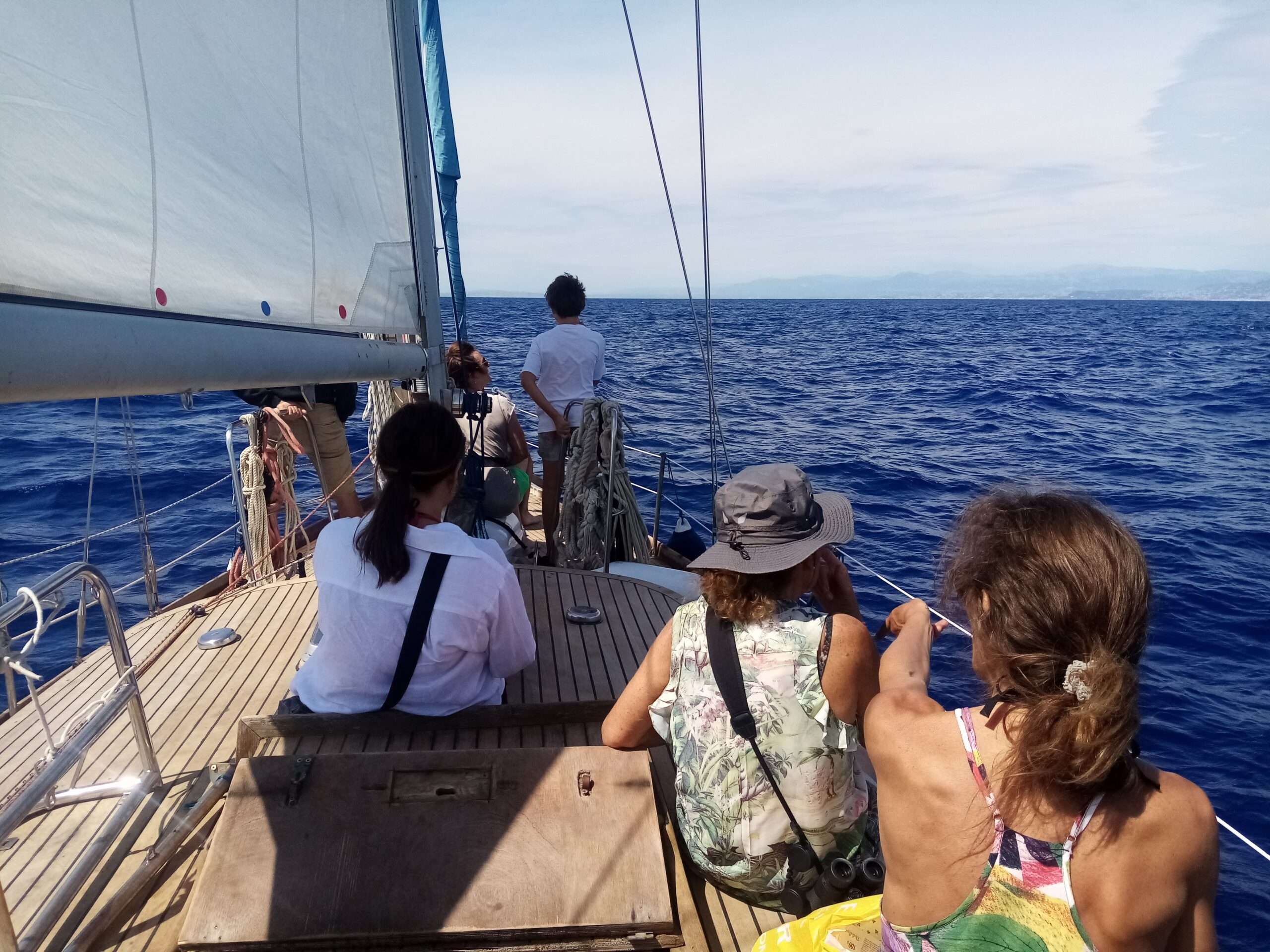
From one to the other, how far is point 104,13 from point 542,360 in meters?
3.40

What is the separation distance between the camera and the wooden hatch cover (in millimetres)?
1671

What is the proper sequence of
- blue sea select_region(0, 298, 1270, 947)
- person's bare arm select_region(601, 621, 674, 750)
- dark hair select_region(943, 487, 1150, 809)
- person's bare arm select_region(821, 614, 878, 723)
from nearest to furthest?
dark hair select_region(943, 487, 1150, 809) < person's bare arm select_region(821, 614, 878, 723) < person's bare arm select_region(601, 621, 674, 750) < blue sea select_region(0, 298, 1270, 947)

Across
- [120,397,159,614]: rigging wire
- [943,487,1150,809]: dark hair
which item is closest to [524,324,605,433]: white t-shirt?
[120,397,159,614]: rigging wire

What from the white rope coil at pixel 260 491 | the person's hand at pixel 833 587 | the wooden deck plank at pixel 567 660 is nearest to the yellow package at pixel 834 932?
the person's hand at pixel 833 587

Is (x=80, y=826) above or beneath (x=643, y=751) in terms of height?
beneath

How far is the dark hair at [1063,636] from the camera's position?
3.58 feet

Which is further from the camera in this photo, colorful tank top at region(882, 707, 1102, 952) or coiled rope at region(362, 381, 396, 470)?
coiled rope at region(362, 381, 396, 470)

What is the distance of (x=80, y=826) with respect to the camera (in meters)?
2.12

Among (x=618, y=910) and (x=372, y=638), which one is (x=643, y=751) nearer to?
(x=618, y=910)

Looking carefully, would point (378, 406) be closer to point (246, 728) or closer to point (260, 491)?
point (260, 491)

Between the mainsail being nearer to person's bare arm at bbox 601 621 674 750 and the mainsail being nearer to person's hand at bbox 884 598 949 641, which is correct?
person's bare arm at bbox 601 621 674 750

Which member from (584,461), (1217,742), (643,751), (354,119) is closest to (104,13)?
(354,119)

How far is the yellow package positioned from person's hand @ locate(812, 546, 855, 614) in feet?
2.02

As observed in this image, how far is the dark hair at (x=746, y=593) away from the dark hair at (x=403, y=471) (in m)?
0.76
